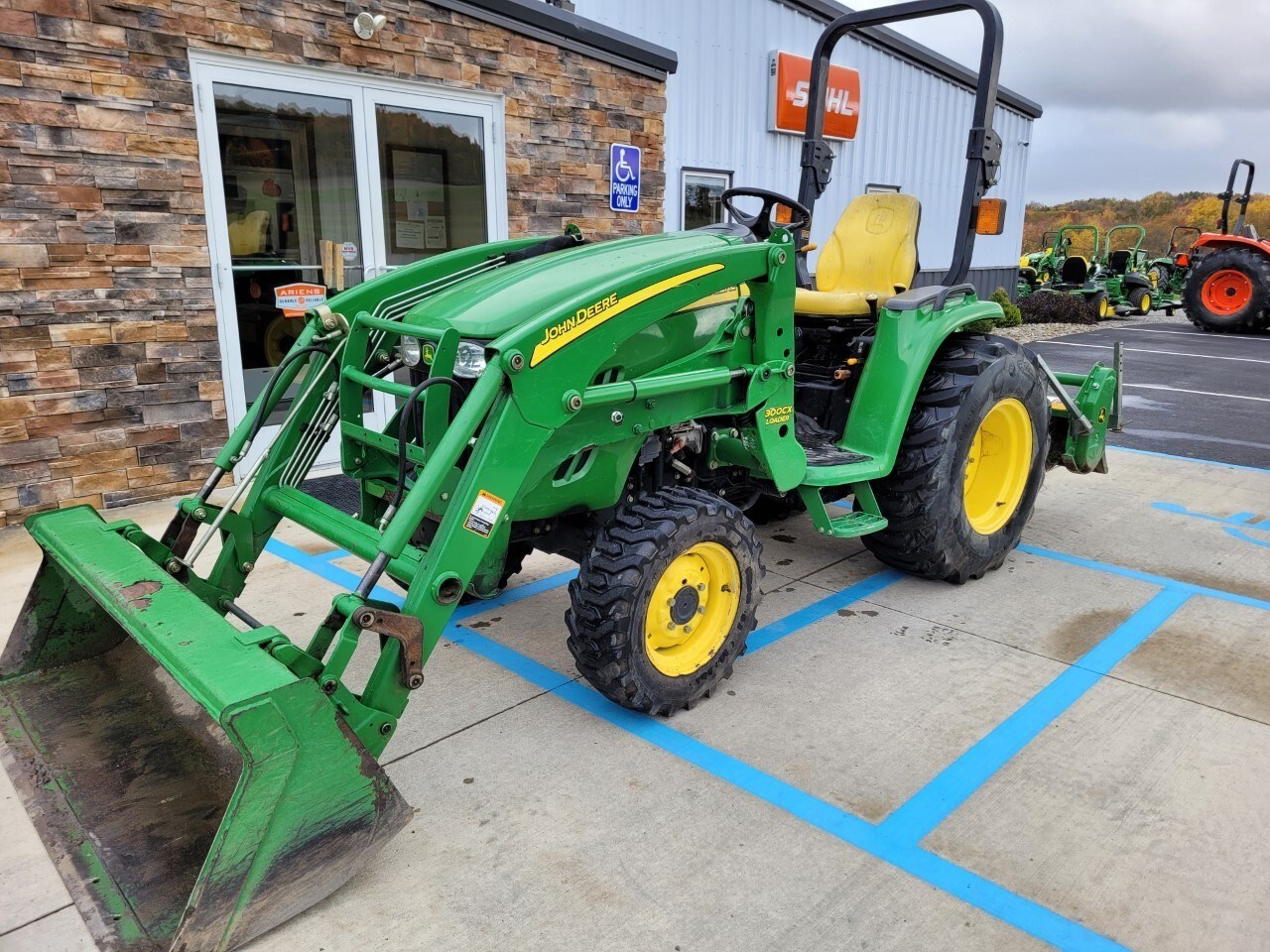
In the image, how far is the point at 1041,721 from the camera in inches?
123

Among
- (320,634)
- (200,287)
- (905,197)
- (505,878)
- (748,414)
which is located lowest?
(505,878)

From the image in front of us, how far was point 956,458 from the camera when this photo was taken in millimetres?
4012

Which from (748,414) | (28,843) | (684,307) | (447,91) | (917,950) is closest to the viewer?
(917,950)

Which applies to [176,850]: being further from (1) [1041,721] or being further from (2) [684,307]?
(1) [1041,721]

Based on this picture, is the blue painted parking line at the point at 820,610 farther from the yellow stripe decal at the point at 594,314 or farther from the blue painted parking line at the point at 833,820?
the yellow stripe decal at the point at 594,314

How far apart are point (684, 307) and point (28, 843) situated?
242cm

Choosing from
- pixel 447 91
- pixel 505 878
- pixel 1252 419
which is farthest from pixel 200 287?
pixel 1252 419

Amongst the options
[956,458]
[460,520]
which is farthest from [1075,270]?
[460,520]

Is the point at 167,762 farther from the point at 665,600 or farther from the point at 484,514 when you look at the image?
the point at 665,600

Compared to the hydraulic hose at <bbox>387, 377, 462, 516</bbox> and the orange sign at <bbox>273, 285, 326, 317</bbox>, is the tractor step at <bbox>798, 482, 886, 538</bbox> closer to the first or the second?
the hydraulic hose at <bbox>387, 377, 462, 516</bbox>

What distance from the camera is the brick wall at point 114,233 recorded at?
4613mm

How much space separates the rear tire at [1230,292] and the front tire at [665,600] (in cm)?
1464

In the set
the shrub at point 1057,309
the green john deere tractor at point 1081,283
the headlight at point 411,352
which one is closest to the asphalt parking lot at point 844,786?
the headlight at point 411,352

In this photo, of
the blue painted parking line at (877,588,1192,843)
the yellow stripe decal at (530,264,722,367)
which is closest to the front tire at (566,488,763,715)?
the yellow stripe decal at (530,264,722,367)
